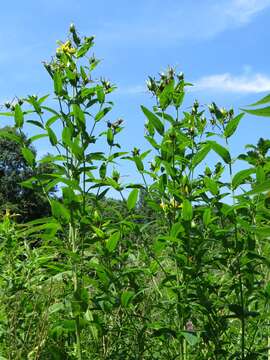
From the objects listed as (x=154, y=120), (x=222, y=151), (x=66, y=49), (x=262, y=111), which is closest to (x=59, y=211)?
(x=154, y=120)

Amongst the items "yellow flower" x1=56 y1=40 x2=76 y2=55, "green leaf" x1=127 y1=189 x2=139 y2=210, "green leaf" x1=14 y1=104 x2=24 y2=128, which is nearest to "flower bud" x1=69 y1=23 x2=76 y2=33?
"yellow flower" x1=56 y1=40 x2=76 y2=55

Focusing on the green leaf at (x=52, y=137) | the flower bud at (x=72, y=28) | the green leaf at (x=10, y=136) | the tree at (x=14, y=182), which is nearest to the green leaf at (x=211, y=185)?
the green leaf at (x=52, y=137)

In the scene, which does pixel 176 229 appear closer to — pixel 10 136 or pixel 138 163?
pixel 138 163

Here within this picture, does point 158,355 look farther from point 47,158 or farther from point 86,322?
point 47,158

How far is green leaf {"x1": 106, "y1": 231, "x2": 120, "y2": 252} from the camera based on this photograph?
7.88 ft

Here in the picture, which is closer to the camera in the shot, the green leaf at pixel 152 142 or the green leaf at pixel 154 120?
the green leaf at pixel 154 120

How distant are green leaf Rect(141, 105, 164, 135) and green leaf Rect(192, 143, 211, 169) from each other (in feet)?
0.78

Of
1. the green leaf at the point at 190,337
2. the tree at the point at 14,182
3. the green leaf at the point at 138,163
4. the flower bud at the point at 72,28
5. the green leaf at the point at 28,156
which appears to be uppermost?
the tree at the point at 14,182

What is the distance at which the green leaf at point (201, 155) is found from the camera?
2496 mm

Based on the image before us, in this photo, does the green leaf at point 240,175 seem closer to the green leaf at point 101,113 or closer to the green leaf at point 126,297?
the green leaf at point 126,297

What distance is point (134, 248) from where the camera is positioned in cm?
282

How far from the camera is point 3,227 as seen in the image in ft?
9.38

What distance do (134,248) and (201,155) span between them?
0.63 metres

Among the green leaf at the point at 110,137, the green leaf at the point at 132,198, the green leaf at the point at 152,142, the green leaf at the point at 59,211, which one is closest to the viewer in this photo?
the green leaf at the point at 59,211
